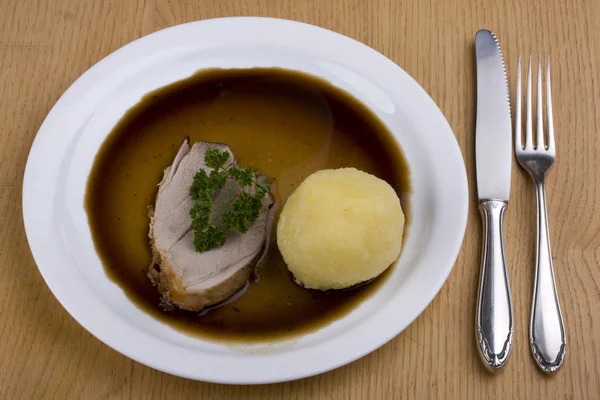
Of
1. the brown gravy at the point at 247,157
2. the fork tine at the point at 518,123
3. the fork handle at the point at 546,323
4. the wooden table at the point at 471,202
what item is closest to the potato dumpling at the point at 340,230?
the brown gravy at the point at 247,157

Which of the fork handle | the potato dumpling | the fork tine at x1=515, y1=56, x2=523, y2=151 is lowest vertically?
the fork handle

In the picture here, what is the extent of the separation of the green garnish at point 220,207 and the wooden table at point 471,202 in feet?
1.32

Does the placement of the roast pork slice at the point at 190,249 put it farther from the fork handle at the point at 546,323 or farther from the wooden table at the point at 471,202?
the fork handle at the point at 546,323

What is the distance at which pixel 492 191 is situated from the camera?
1833 mm

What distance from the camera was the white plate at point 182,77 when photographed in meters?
1.48

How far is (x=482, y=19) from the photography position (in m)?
2.23

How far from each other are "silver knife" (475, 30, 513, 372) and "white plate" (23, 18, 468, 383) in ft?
0.51

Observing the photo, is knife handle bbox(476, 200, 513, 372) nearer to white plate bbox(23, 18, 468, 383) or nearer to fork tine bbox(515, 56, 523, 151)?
white plate bbox(23, 18, 468, 383)

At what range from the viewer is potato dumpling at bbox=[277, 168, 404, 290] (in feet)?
5.04

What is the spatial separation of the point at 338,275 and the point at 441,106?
82 cm

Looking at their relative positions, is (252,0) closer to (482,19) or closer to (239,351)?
(482,19)

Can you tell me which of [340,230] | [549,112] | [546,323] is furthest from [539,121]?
[340,230]

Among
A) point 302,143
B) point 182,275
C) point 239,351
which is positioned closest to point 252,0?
point 302,143

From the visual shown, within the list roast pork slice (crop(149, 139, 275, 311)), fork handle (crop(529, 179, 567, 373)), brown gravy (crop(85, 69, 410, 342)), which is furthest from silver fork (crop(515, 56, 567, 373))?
roast pork slice (crop(149, 139, 275, 311))
